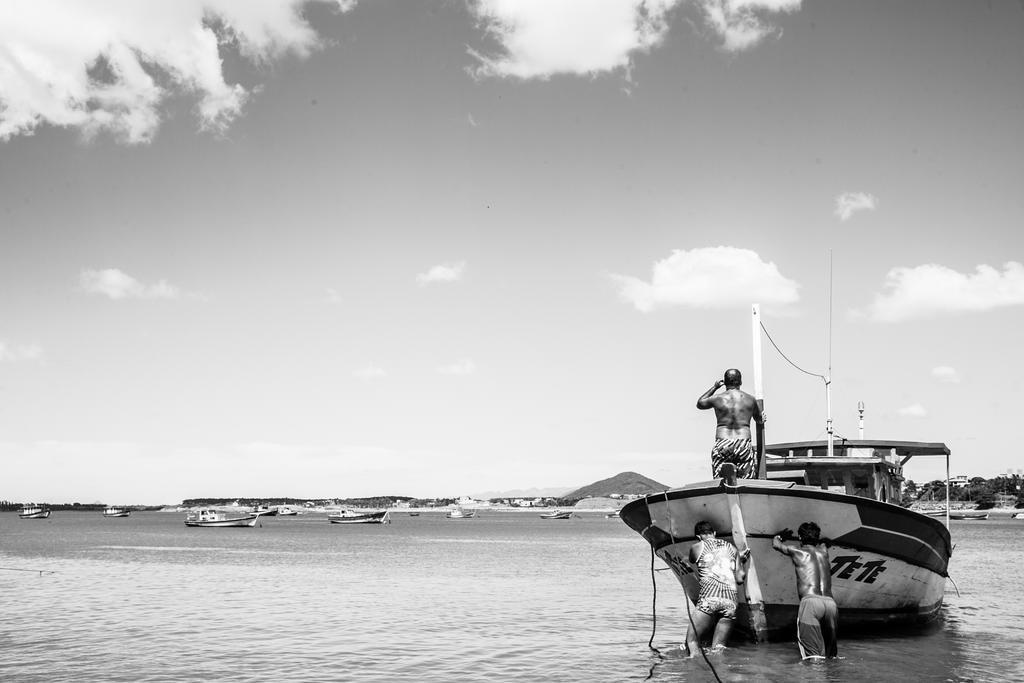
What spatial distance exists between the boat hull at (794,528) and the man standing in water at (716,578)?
0.83ft

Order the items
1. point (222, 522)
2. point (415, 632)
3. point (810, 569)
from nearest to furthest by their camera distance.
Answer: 1. point (810, 569)
2. point (415, 632)
3. point (222, 522)

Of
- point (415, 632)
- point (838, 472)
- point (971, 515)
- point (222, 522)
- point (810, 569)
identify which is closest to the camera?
point (810, 569)

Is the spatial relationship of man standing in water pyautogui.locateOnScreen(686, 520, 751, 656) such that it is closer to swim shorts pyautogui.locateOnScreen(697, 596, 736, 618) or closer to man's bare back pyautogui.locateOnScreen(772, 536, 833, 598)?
swim shorts pyautogui.locateOnScreen(697, 596, 736, 618)

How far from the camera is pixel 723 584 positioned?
46.1 ft

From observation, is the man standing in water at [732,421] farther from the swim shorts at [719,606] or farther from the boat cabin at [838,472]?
the boat cabin at [838,472]

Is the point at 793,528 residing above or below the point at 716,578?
above

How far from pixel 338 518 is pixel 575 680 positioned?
158 metres

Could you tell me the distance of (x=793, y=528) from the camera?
1437 cm

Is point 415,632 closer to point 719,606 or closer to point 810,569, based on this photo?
point 719,606

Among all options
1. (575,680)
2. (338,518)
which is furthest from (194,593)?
(338,518)

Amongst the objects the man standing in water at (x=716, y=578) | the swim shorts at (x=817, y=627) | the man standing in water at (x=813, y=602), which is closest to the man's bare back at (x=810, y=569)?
the man standing in water at (x=813, y=602)

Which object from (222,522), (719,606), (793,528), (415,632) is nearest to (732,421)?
(793,528)

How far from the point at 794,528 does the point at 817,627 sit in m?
1.55

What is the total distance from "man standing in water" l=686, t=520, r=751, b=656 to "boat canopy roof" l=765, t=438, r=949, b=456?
21.7 ft
